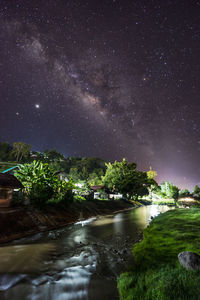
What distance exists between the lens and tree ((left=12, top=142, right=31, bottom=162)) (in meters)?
66.6

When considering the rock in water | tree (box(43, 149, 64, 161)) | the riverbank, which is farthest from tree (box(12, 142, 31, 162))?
the rock in water

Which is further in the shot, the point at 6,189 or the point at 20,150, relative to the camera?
the point at 20,150

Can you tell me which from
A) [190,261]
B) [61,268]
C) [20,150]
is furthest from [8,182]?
[20,150]

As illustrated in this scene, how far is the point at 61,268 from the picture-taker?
6.43 metres

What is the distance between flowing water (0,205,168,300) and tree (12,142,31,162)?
64.5 metres

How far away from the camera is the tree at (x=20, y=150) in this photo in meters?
66.6

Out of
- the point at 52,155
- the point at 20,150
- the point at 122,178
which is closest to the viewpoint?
the point at 122,178

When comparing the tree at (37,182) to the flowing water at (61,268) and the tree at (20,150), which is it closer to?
the flowing water at (61,268)

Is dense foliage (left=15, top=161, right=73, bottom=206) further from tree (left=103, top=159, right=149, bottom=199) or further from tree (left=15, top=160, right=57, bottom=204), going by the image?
tree (left=103, top=159, right=149, bottom=199)

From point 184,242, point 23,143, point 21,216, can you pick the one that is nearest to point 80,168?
point 23,143

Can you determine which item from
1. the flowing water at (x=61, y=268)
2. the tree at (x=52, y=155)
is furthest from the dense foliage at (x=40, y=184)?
the tree at (x=52, y=155)

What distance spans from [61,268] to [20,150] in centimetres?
6914

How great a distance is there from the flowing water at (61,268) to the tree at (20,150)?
212 feet

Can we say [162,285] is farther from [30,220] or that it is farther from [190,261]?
[30,220]
